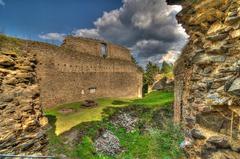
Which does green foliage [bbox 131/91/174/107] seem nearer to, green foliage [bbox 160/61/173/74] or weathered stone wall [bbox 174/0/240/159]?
weathered stone wall [bbox 174/0/240/159]

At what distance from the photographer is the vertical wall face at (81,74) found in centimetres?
1947

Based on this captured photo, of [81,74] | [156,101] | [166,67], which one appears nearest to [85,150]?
[81,74]

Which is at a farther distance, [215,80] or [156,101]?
[156,101]

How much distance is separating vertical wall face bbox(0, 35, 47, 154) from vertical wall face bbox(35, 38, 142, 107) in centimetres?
1204

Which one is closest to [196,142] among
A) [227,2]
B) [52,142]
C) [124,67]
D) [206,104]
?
[206,104]

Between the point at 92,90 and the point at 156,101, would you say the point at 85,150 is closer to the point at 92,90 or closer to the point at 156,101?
the point at 92,90

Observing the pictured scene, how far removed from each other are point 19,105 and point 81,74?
1746 cm

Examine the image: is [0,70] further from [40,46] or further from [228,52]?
[40,46]

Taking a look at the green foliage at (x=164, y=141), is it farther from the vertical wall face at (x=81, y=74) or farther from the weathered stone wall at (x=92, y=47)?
the weathered stone wall at (x=92, y=47)

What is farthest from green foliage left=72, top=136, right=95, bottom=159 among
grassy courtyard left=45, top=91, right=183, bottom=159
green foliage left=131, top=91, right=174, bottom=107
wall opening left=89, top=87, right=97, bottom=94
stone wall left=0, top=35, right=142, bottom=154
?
wall opening left=89, top=87, right=97, bottom=94

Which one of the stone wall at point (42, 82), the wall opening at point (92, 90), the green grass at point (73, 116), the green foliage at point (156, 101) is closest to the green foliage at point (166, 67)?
the stone wall at point (42, 82)

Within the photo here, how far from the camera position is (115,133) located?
15773 mm

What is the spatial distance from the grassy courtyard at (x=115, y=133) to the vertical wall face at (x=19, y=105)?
491cm

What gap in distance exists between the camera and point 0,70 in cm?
612
